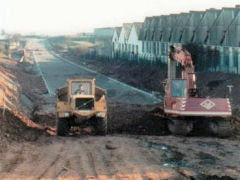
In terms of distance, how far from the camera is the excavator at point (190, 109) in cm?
1817

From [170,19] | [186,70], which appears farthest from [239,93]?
[170,19]

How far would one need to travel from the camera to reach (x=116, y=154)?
1506cm

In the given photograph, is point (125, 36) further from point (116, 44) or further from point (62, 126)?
point (62, 126)

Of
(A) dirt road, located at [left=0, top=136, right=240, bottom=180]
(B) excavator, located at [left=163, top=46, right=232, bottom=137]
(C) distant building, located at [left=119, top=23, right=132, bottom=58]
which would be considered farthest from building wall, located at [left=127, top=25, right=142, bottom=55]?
(A) dirt road, located at [left=0, top=136, right=240, bottom=180]

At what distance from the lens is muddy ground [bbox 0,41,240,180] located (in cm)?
1272

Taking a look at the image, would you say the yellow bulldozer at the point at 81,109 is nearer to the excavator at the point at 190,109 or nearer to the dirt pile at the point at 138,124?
the dirt pile at the point at 138,124

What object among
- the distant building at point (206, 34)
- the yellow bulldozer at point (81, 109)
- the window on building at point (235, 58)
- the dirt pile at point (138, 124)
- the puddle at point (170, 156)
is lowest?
the dirt pile at point (138, 124)

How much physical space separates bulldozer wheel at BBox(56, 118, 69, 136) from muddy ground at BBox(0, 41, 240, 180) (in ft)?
1.60

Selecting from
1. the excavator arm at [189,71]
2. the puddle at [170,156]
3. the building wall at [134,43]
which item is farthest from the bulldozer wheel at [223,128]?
the building wall at [134,43]

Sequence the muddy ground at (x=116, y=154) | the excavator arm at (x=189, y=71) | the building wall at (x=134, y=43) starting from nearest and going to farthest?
the muddy ground at (x=116, y=154) → the excavator arm at (x=189, y=71) → the building wall at (x=134, y=43)

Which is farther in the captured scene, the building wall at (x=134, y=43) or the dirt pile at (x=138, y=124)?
the building wall at (x=134, y=43)

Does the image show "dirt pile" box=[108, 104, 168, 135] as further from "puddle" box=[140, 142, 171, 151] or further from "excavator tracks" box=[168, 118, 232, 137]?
"puddle" box=[140, 142, 171, 151]

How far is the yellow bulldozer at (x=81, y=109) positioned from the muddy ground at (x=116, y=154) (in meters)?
0.61

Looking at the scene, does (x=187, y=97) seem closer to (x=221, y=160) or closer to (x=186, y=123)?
(x=186, y=123)
